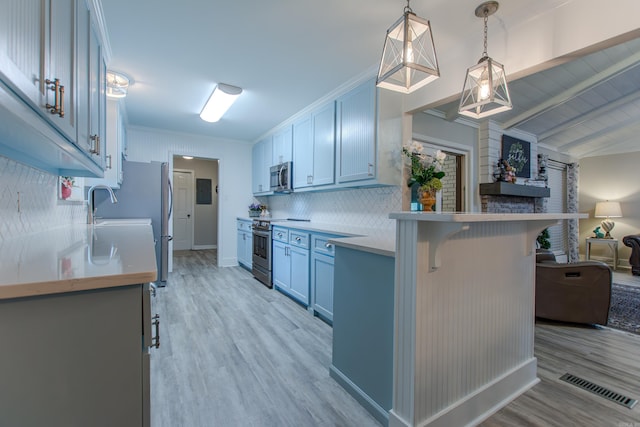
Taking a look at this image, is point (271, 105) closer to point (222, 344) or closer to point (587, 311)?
point (222, 344)

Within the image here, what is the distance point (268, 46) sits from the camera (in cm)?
240

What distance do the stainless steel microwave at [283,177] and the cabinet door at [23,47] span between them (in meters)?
3.21

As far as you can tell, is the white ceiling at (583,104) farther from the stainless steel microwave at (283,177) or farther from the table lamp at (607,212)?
the stainless steel microwave at (283,177)

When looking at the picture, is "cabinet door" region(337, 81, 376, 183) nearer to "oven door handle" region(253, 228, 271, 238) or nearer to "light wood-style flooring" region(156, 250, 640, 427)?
"oven door handle" region(253, 228, 271, 238)

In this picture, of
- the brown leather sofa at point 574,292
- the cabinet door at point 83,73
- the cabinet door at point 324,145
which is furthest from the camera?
the cabinet door at point 324,145

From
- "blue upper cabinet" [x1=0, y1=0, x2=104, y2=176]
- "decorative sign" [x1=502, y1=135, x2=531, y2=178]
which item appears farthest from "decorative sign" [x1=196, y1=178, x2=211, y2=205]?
"decorative sign" [x1=502, y1=135, x2=531, y2=178]

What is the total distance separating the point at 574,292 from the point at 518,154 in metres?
2.71

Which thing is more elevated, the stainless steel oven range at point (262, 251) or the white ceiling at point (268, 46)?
the white ceiling at point (268, 46)

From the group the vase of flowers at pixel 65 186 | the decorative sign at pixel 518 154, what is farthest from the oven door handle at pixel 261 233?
the decorative sign at pixel 518 154

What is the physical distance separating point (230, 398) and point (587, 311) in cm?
324

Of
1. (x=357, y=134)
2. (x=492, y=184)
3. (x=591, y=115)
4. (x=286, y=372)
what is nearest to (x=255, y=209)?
(x=357, y=134)

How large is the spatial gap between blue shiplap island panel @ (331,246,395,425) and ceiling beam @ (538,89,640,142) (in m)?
5.16

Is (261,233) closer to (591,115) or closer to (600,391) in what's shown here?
(600,391)

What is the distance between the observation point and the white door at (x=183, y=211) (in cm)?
760
